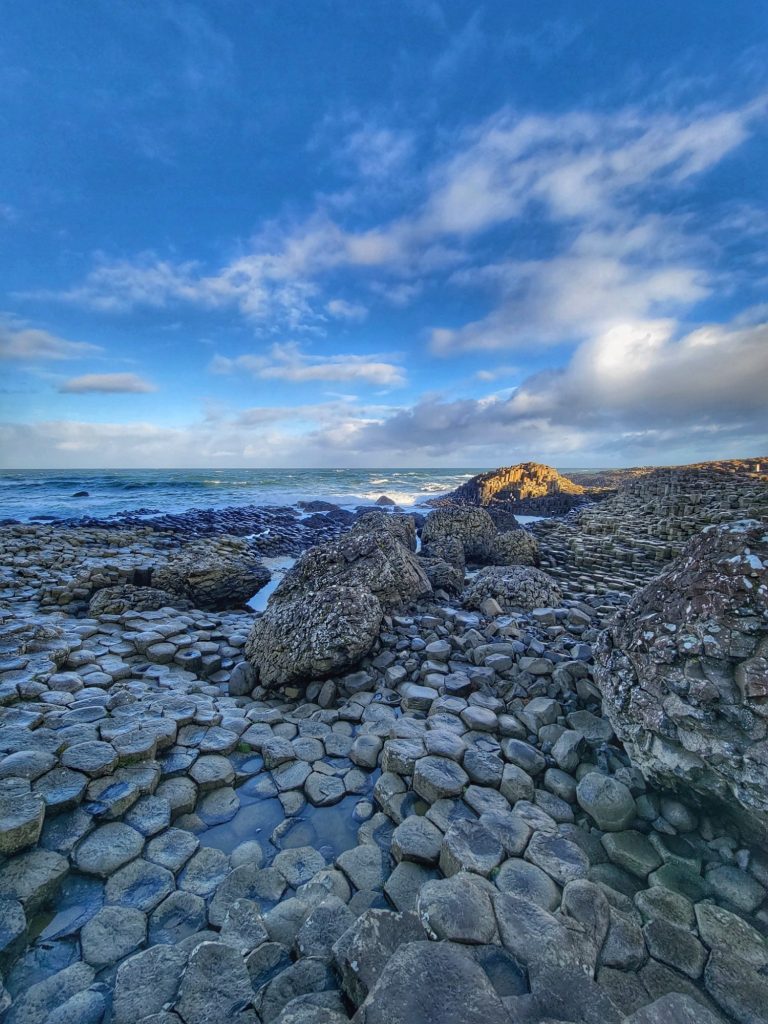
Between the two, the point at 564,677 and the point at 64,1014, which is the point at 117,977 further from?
the point at 564,677

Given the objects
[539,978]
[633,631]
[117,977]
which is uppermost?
[633,631]

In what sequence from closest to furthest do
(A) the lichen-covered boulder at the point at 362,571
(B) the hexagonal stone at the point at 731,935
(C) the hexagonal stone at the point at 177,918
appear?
1. (B) the hexagonal stone at the point at 731,935
2. (C) the hexagonal stone at the point at 177,918
3. (A) the lichen-covered boulder at the point at 362,571

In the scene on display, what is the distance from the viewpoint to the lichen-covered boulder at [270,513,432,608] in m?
5.64

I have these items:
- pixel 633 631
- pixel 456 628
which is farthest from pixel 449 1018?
pixel 456 628

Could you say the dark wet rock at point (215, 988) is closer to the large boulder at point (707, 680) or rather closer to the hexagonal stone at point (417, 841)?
the hexagonal stone at point (417, 841)

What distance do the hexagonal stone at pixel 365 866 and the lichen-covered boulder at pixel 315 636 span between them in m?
1.91

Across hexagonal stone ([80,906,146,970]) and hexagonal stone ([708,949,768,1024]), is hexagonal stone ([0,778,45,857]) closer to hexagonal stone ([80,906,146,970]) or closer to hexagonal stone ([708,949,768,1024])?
hexagonal stone ([80,906,146,970])

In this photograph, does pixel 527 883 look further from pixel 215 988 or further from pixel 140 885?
pixel 140 885

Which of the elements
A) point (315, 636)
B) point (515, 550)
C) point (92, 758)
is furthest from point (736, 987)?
point (515, 550)

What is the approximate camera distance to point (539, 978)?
1.53m

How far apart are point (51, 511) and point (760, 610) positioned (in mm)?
28021

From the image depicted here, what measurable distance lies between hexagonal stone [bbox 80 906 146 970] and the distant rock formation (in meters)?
21.8

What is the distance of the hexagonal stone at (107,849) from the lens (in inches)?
86.3

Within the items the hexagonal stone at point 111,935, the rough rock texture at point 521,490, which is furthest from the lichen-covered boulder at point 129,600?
the rough rock texture at point 521,490
